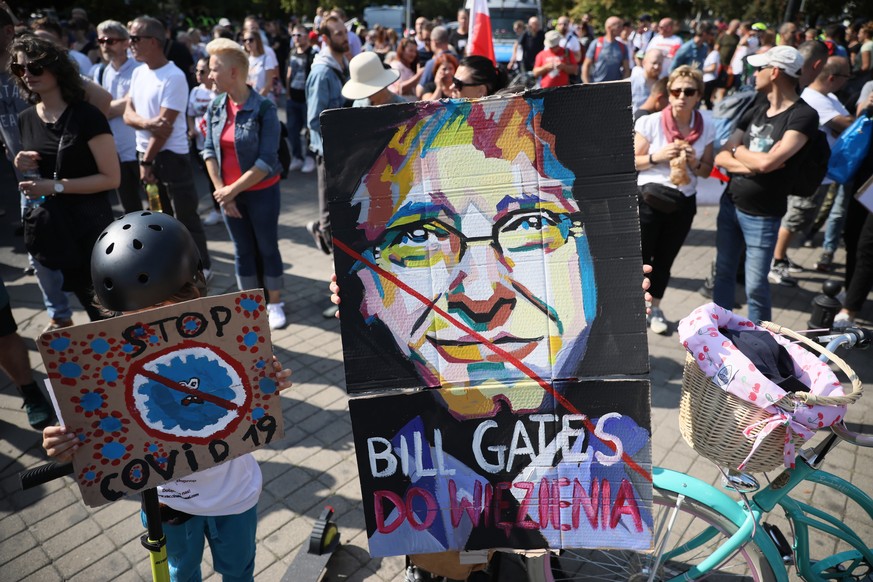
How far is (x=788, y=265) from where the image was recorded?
19.3 feet

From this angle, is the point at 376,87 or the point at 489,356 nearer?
the point at 489,356

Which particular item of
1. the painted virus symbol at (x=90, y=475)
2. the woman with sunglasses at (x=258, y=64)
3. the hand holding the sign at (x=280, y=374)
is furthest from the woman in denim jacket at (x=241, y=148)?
the woman with sunglasses at (x=258, y=64)

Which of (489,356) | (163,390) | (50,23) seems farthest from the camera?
(50,23)

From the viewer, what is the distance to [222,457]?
165 cm

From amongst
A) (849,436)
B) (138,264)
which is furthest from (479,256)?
(849,436)

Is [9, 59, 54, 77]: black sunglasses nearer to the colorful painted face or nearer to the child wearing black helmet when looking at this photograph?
the child wearing black helmet

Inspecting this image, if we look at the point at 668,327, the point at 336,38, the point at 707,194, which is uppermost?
the point at 336,38

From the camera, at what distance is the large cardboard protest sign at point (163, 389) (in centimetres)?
147

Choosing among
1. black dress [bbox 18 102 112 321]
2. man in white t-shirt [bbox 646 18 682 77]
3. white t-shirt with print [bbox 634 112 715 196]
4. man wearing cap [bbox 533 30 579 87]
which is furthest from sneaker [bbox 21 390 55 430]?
man in white t-shirt [bbox 646 18 682 77]

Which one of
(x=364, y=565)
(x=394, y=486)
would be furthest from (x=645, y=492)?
(x=364, y=565)

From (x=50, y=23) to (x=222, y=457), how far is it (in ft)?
24.6

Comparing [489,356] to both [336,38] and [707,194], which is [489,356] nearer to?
[707,194]

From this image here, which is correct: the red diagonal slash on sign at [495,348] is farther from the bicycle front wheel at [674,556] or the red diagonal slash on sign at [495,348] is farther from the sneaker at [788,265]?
the sneaker at [788,265]

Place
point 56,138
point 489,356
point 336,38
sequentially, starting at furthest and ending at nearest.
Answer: point 336,38 < point 56,138 < point 489,356
